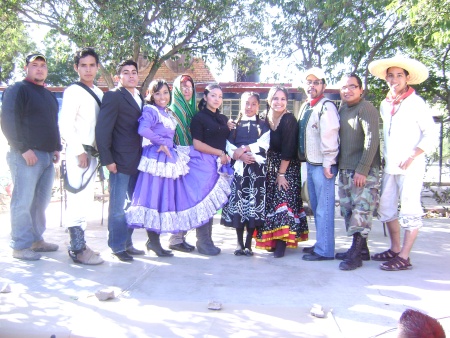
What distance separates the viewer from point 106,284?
4.12m

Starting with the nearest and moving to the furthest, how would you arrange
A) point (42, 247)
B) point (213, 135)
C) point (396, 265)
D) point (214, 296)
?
point (214, 296) < point (396, 265) < point (213, 135) < point (42, 247)

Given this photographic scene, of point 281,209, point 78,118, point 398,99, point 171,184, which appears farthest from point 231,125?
point 398,99

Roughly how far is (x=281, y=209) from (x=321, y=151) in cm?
74

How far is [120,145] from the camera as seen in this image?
4727 millimetres

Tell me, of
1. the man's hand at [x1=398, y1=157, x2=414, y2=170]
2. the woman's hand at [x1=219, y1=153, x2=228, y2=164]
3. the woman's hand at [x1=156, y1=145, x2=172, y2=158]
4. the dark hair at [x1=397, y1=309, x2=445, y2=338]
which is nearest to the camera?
the dark hair at [x1=397, y1=309, x2=445, y2=338]

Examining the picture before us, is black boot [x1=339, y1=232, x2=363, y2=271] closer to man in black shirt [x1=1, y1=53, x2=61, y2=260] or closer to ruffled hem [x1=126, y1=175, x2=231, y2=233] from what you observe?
ruffled hem [x1=126, y1=175, x2=231, y2=233]

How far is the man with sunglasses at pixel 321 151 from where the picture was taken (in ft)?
15.6

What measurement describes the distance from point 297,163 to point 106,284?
2.32 metres

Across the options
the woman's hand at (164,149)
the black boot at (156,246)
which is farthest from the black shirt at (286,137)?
the black boot at (156,246)

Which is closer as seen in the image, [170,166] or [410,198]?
[410,198]

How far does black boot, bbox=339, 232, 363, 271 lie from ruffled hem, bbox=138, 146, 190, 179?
1.84 meters

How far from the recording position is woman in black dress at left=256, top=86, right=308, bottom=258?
16.3ft

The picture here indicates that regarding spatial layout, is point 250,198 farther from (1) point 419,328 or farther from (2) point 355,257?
(1) point 419,328

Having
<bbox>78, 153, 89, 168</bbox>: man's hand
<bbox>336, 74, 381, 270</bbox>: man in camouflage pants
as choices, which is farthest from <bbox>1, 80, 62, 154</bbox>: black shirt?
<bbox>336, 74, 381, 270</bbox>: man in camouflage pants
